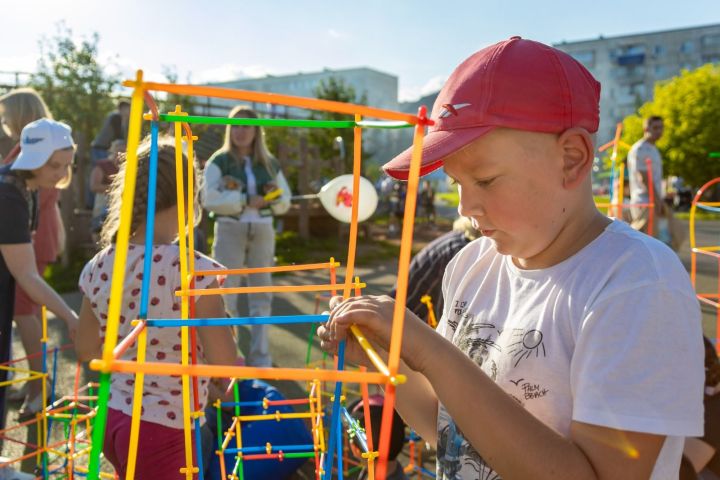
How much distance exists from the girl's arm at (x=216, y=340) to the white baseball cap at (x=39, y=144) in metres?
1.49

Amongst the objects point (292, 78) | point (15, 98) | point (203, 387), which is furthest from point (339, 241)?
point (292, 78)

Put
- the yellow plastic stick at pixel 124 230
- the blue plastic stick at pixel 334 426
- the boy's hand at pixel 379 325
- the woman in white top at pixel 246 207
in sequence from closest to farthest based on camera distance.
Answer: the yellow plastic stick at pixel 124 230 < the boy's hand at pixel 379 325 < the blue plastic stick at pixel 334 426 < the woman in white top at pixel 246 207

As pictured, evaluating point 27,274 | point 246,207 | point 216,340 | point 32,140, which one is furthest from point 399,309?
point 246,207

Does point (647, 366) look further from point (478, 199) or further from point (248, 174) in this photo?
point (248, 174)

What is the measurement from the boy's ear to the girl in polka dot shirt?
1104mm

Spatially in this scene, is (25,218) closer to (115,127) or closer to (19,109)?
(19,109)

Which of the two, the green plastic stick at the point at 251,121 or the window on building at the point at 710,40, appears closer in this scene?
the green plastic stick at the point at 251,121

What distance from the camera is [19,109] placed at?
138 inches

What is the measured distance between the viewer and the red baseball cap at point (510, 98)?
0.96m

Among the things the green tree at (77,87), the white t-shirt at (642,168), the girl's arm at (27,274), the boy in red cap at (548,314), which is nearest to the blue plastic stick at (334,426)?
the boy in red cap at (548,314)

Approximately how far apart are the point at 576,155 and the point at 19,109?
11.4ft

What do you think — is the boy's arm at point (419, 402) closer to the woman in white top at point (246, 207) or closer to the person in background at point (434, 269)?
the person in background at point (434, 269)

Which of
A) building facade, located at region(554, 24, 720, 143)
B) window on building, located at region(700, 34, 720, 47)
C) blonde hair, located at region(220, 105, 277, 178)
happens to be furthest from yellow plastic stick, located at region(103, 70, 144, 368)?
window on building, located at region(700, 34, 720, 47)

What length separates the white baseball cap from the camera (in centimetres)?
276
